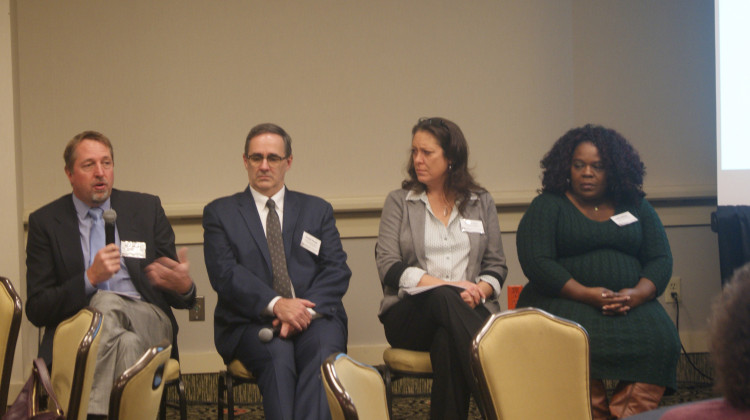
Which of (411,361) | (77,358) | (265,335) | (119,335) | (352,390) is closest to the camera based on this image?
(352,390)

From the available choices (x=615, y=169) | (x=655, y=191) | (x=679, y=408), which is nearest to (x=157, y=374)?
(x=679, y=408)

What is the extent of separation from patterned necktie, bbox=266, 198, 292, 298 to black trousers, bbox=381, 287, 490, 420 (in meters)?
0.51

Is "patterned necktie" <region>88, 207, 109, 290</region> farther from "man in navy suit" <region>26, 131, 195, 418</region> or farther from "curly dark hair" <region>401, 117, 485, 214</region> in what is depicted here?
"curly dark hair" <region>401, 117, 485, 214</region>

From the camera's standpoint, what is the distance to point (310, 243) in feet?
10.7

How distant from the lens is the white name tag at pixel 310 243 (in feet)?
10.6

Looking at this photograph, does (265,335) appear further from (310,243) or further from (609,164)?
(609,164)

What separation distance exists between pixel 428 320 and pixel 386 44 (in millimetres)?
1958

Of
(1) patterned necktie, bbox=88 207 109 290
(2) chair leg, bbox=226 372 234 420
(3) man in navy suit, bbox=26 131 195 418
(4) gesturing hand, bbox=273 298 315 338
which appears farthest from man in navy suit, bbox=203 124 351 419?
(1) patterned necktie, bbox=88 207 109 290

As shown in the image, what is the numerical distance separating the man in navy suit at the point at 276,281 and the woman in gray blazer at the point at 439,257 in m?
0.25

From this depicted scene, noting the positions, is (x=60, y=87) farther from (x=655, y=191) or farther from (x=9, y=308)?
(x=655, y=191)

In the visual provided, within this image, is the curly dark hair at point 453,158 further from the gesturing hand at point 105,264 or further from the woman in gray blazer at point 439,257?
the gesturing hand at point 105,264

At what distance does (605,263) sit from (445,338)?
861 millimetres

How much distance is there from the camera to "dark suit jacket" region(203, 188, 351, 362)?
305 centimetres

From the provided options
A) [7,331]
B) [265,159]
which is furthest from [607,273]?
[7,331]
